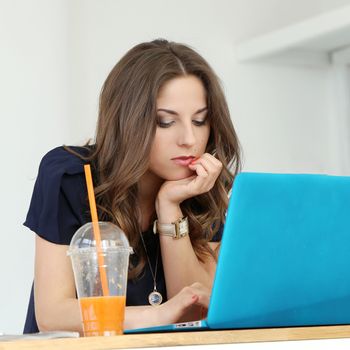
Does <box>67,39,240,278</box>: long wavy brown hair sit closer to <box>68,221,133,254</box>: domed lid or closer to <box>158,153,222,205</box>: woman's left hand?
<box>158,153,222,205</box>: woman's left hand

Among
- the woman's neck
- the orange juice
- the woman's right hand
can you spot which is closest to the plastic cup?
the orange juice

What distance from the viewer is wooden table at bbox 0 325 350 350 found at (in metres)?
0.87

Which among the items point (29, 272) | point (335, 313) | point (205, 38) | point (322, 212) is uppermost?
point (205, 38)

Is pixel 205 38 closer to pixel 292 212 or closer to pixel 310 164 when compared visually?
pixel 310 164

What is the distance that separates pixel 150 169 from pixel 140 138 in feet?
0.37

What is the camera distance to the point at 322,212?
108 cm

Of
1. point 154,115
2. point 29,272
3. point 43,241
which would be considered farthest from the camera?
point 29,272

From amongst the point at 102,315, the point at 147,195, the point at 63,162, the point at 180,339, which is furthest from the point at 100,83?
the point at 180,339

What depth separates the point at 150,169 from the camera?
1877mm

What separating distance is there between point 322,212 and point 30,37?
2.38 meters

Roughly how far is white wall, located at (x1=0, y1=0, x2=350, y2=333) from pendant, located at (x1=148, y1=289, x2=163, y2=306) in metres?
1.37

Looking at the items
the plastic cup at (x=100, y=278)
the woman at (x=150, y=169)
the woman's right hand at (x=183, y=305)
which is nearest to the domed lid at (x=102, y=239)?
the plastic cup at (x=100, y=278)

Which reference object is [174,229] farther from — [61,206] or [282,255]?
[282,255]

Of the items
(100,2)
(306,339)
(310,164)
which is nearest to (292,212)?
(306,339)
